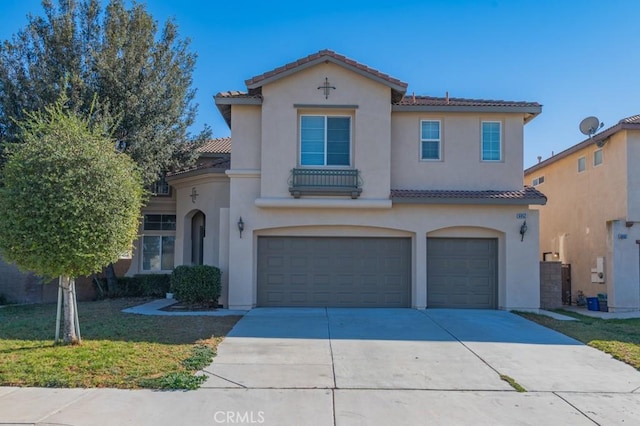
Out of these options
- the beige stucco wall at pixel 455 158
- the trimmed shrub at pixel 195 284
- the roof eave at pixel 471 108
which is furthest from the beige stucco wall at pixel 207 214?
the roof eave at pixel 471 108

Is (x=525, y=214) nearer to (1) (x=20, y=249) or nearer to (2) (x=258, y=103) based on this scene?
(2) (x=258, y=103)

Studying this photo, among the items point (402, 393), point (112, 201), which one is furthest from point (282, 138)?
point (402, 393)

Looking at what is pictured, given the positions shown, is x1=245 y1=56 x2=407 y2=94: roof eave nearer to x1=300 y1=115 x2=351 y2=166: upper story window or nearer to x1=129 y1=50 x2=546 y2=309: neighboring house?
x1=129 y1=50 x2=546 y2=309: neighboring house

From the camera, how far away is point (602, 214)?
17.7 meters

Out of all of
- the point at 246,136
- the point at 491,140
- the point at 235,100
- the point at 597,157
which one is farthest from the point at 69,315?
the point at 597,157

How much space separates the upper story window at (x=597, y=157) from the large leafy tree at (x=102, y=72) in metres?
14.5

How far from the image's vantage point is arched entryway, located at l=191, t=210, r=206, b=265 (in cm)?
1889

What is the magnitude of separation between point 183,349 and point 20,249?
330cm

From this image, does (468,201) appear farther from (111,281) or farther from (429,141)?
(111,281)

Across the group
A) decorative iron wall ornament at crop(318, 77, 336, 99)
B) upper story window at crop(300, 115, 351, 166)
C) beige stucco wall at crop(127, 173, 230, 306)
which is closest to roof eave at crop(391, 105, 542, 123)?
upper story window at crop(300, 115, 351, 166)

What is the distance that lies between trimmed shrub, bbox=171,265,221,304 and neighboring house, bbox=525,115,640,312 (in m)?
12.2

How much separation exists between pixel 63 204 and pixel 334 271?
8390 millimetres

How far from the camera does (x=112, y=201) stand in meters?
9.51

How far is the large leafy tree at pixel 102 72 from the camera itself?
16.4 metres
